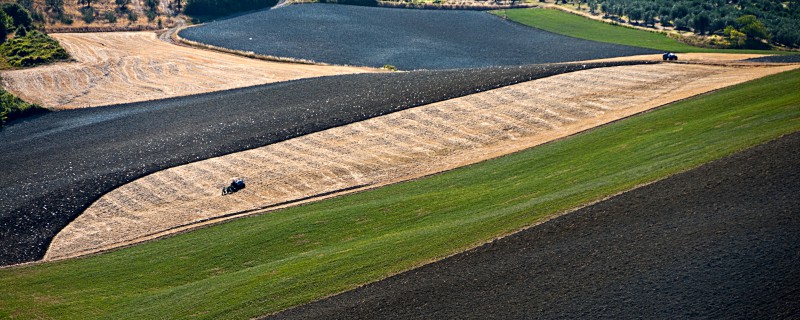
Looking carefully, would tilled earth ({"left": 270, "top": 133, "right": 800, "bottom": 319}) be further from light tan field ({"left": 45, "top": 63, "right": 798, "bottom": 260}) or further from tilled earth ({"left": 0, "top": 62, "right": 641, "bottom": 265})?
tilled earth ({"left": 0, "top": 62, "right": 641, "bottom": 265})

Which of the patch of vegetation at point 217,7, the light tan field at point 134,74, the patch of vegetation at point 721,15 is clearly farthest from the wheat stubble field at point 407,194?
the patch of vegetation at point 217,7

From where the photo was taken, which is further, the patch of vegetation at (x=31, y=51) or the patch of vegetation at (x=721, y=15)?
the patch of vegetation at (x=721, y=15)

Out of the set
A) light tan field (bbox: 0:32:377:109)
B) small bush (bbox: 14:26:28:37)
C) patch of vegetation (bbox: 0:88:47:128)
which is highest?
small bush (bbox: 14:26:28:37)

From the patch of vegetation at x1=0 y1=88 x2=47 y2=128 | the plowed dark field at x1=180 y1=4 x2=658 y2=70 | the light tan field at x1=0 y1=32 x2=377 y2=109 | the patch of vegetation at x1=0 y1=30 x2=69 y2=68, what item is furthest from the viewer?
the plowed dark field at x1=180 y1=4 x2=658 y2=70

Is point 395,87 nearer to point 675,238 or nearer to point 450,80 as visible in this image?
point 450,80

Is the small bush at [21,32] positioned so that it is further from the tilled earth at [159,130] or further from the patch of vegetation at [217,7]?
the tilled earth at [159,130]

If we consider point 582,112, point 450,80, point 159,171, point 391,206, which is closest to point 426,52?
point 450,80

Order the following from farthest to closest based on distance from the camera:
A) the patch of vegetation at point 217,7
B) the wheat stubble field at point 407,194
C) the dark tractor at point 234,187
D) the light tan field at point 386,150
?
1. the patch of vegetation at point 217,7
2. the dark tractor at point 234,187
3. the light tan field at point 386,150
4. the wheat stubble field at point 407,194

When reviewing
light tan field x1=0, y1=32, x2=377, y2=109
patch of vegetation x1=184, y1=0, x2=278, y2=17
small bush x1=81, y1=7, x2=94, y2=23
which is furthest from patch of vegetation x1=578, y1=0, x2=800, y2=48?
small bush x1=81, y1=7, x2=94, y2=23
